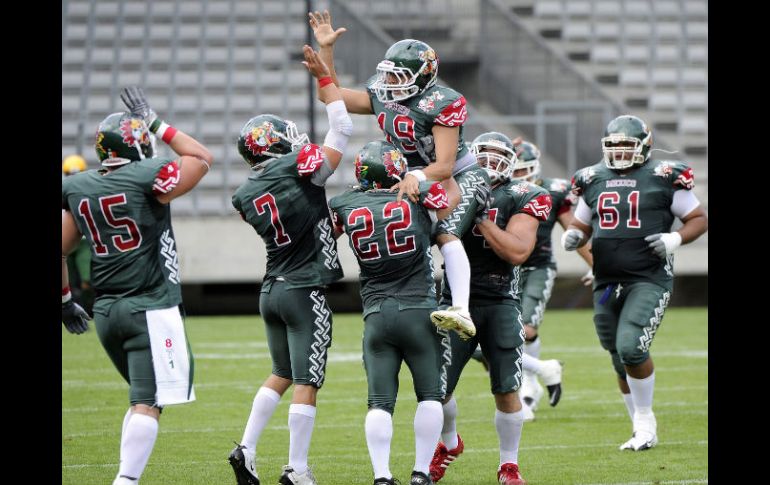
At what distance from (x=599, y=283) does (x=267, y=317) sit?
232cm

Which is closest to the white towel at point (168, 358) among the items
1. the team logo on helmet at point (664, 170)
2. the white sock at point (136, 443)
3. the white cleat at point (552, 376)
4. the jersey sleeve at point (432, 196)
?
the white sock at point (136, 443)

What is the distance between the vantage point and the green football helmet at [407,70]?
5.88m

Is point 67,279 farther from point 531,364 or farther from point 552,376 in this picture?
point 552,376

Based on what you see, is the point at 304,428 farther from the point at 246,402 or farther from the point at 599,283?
the point at 246,402

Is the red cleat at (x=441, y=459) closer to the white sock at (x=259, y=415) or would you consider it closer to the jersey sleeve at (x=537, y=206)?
the white sock at (x=259, y=415)

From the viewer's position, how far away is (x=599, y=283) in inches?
286

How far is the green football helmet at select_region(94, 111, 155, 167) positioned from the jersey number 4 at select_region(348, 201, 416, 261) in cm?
99

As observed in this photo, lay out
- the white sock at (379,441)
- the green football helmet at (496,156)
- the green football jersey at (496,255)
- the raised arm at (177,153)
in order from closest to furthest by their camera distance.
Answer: the raised arm at (177,153), the white sock at (379,441), the green football jersey at (496,255), the green football helmet at (496,156)

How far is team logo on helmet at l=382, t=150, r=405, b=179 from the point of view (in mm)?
5402

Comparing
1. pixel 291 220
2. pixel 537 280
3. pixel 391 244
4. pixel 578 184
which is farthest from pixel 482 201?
pixel 537 280

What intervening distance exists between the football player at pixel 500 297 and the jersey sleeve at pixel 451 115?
395 mm

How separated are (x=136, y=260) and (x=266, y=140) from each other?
1015 mm

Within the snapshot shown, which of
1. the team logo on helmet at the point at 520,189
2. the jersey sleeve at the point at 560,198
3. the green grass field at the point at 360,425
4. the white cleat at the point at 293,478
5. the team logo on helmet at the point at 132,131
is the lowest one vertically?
the green grass field at the point at 360,425
